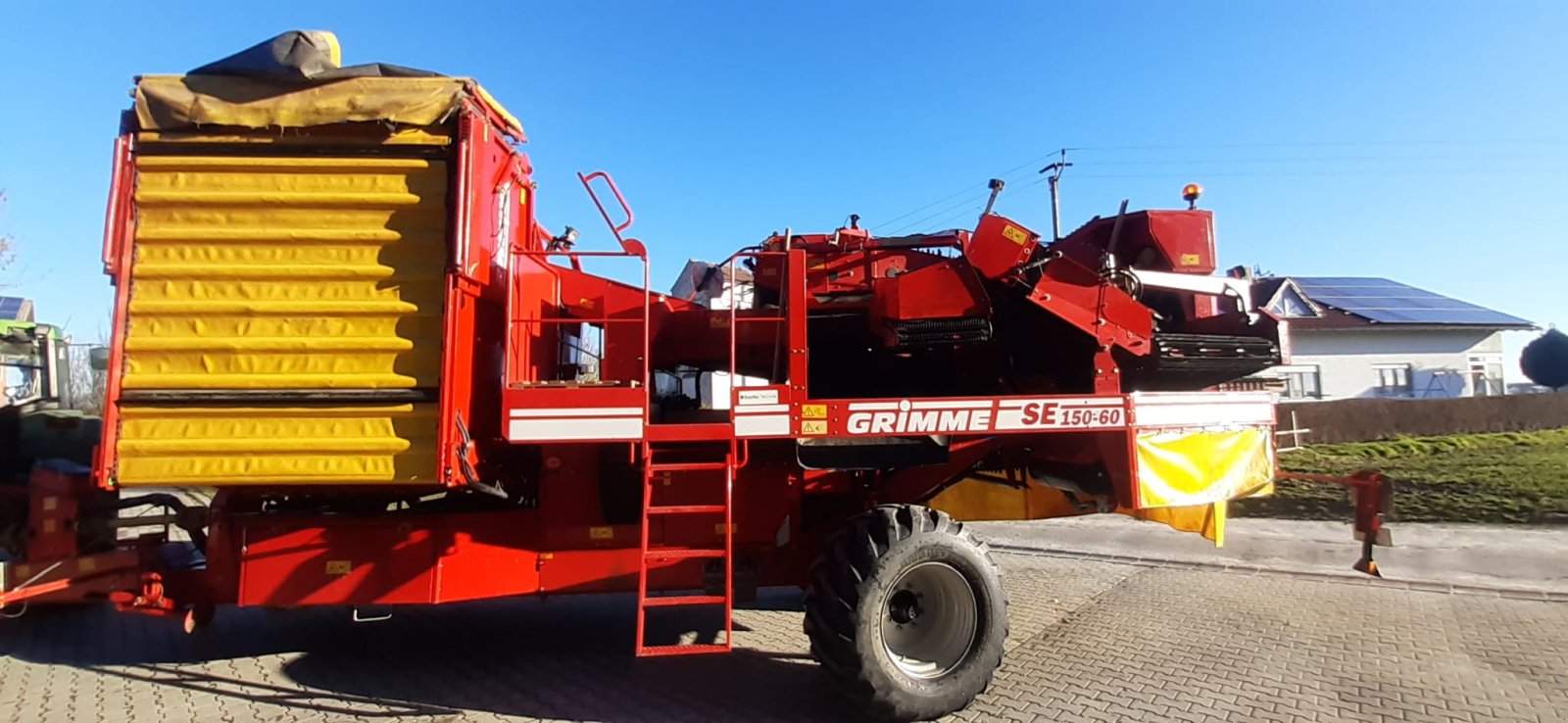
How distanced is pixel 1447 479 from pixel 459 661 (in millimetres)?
14065

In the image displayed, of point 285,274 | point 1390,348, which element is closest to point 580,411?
point 285,274

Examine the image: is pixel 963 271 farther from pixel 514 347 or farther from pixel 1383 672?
pixel 1383 672

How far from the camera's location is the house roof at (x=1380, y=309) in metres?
24.5

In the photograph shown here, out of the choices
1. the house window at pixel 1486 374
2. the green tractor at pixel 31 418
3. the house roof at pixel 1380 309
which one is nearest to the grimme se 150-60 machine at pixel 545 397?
the green tractor at pixel 31 418

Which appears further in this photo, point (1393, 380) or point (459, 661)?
point (1393, 380)

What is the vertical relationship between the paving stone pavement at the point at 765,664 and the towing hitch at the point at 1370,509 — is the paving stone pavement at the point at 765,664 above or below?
below

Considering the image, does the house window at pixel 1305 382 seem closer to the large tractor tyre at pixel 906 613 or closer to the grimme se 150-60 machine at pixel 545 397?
the grimme se 150-60 machine at pixel 545 397

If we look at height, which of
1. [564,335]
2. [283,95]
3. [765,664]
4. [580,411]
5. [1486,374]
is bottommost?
[765,664]

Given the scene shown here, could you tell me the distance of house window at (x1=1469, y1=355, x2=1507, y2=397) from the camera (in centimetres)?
2591

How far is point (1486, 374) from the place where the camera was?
26375 mm

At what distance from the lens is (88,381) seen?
69.6ft

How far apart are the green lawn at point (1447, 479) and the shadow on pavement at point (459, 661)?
8939mm

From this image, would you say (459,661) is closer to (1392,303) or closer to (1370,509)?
(1370,509)

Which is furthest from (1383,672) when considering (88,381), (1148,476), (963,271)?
(88,381)
